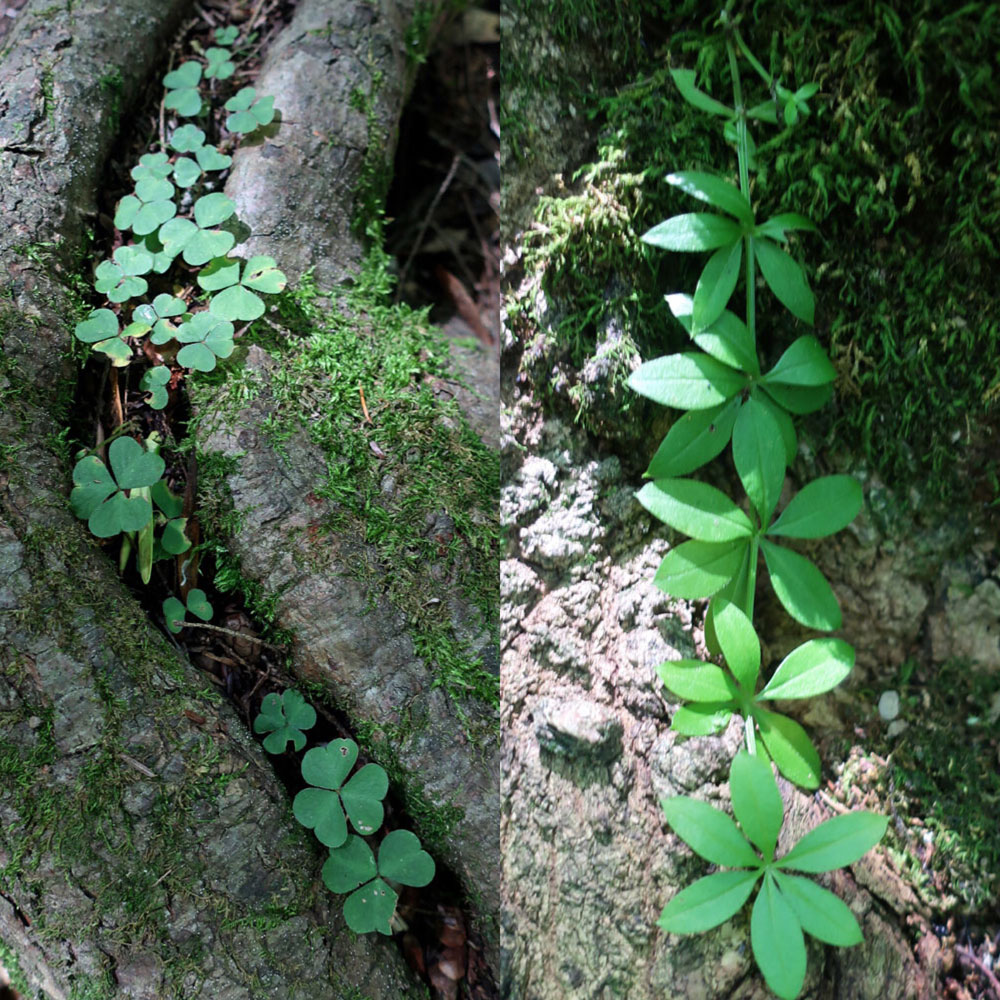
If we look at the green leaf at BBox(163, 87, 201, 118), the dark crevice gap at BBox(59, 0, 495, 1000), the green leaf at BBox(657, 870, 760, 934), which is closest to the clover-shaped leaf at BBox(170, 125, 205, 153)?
the green leaf at BBox(163, 87, 201, 118)

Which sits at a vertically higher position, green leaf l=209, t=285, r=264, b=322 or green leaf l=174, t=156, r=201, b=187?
green leaf l=174, t=156, r=201, b=187

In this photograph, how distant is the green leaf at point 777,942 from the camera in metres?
1.27

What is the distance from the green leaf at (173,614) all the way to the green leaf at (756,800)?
1.19 metres

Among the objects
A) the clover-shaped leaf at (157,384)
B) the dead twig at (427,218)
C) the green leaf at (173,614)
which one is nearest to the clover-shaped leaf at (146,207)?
the clover-shaped leaf at (157,384)

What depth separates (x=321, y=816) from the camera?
1532mm

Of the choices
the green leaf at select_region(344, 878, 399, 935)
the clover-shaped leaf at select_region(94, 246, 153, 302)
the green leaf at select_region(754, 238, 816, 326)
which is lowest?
the green leaf at select_region(344, 878, 399, 935)

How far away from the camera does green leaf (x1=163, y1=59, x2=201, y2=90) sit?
2.05 meters

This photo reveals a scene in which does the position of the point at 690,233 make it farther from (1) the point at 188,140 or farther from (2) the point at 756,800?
(1) the point at 188,140

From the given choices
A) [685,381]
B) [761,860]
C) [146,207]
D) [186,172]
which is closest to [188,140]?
[186,172]

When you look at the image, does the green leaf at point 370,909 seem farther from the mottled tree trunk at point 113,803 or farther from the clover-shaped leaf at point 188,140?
the clover-shaped leaf at point 188,140

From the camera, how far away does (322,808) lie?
1.54 metres

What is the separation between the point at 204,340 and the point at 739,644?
133 centimetres

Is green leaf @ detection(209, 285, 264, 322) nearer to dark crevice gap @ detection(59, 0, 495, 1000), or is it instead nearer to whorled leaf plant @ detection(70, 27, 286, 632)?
whorled leaf plant @ detection(70, 27, 286, 632)

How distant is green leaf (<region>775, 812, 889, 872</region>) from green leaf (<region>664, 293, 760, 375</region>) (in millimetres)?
876
